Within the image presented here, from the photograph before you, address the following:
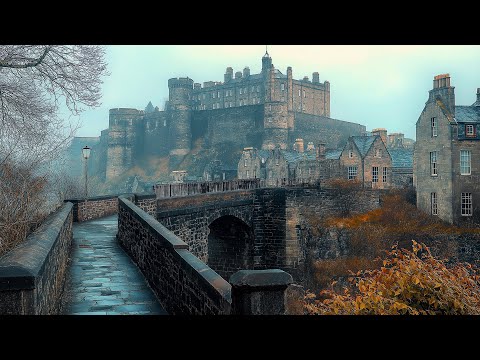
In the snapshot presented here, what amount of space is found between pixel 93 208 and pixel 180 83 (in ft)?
205

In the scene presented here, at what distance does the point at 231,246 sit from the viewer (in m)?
33.4

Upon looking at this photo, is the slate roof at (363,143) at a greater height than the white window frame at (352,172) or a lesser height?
greater

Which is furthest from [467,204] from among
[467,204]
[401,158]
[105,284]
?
[105,284]

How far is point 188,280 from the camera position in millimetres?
6461

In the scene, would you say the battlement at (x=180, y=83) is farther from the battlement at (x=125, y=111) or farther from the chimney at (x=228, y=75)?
the battlement at (x=125, y=111)

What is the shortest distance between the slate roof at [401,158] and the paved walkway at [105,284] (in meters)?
37.5

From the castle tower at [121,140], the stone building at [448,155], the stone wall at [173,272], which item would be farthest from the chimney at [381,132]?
the castle tower at [121,140]

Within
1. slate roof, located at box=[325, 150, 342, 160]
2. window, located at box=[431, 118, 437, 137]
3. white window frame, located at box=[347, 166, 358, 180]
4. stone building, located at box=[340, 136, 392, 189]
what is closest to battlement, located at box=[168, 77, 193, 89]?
slate roof, located at box=[325, 150, 342, 160]

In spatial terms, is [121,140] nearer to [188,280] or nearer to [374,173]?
[374,173]

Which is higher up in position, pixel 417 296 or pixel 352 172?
pixel 352 172

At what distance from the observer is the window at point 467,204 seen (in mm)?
32375

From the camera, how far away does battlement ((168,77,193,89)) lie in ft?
266

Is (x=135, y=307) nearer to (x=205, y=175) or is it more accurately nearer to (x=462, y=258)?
(x=462, y=258)
